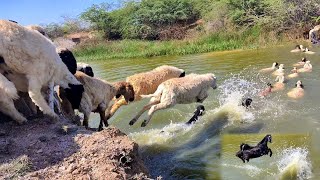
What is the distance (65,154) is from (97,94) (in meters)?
4.11

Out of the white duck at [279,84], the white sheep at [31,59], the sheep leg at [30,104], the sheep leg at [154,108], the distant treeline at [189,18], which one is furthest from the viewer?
the distant treeline at [189,18]

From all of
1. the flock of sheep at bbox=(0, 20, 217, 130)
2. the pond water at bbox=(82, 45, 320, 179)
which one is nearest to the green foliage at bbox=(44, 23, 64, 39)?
the pond water at bbox=(82, 45, 320, 179)

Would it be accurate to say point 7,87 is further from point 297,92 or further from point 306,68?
point 306,68

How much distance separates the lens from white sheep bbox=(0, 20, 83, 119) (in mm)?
7281

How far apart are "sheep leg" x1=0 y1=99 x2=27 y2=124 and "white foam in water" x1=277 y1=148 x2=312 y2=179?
4573mm

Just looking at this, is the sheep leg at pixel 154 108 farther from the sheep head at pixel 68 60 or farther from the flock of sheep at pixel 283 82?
the flock of sheep at pixel 283 82

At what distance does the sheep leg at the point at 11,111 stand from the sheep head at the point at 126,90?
360 centimetres

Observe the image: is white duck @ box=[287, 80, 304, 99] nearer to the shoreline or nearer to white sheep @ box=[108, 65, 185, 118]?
white sheep @ box=[108, 65, 185, 118]

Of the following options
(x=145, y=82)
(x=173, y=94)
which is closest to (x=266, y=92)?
(x=173, y=94)

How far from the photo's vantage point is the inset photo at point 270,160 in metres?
7.48

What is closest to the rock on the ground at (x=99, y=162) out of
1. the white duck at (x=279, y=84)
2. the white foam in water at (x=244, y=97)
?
the white foam in water at (x=244, y=97)

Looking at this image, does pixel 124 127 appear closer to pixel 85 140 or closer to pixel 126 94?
pixel 126 94

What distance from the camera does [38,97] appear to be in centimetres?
756

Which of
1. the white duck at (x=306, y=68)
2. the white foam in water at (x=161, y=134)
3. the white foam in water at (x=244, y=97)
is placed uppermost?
the white duck at (x=306, y=68)
